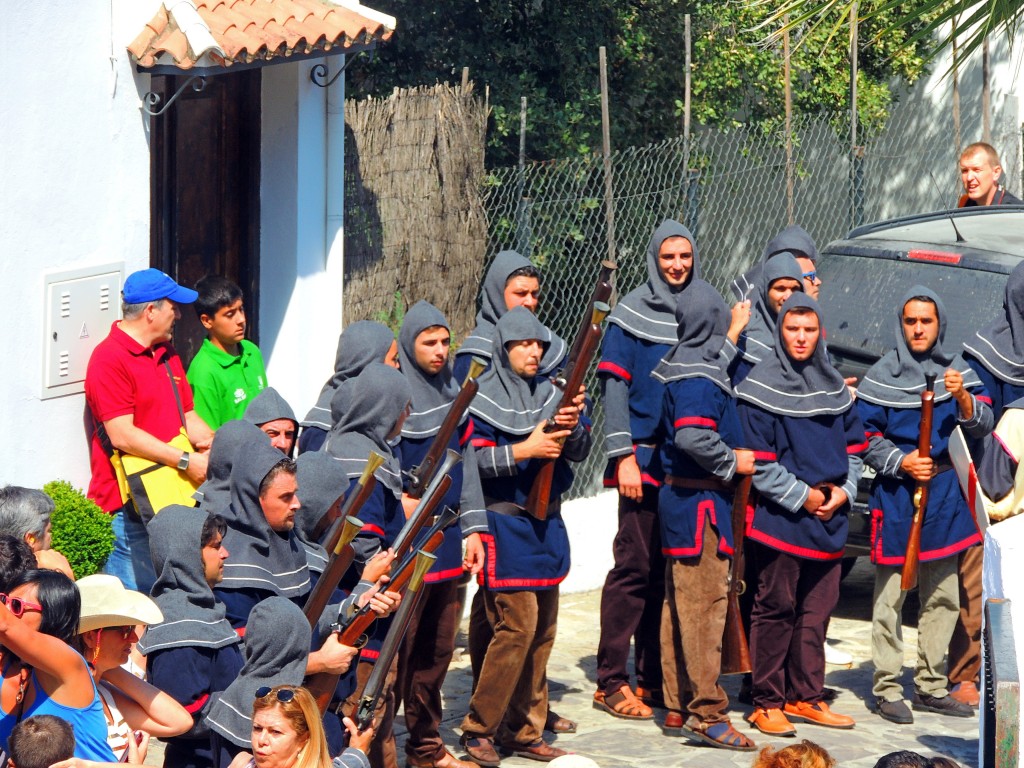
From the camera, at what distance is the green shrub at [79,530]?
21.5 ft

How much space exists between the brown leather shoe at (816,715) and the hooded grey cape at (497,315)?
1.89 meters

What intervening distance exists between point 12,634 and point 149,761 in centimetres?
226

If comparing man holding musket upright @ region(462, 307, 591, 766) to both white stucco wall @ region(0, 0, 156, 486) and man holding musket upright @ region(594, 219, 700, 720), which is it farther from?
white stucco wall @ region(0, 0, 156, 486)

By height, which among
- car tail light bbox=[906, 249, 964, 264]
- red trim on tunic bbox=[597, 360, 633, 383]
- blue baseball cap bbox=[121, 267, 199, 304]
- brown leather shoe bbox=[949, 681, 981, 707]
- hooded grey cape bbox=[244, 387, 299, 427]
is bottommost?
brown leather shoe bbox=[949, 681, 981, 707]

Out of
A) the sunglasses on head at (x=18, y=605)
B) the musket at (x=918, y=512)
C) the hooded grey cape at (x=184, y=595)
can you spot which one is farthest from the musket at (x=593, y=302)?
the sunglasses on head at (x=18, y=605)

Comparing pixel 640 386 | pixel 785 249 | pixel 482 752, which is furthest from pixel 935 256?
pixel 482 752

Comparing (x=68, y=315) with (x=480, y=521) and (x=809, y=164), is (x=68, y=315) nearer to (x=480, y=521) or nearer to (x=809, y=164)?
(x=480, y=521)

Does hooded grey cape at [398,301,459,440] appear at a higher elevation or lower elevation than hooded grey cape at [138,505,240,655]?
higher

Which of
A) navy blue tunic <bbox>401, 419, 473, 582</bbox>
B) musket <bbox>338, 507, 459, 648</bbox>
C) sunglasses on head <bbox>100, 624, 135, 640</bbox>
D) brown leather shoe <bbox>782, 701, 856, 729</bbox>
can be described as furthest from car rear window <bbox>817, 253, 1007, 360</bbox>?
sunglasses on head <bbox>100, 624, 135, 640</bbox>

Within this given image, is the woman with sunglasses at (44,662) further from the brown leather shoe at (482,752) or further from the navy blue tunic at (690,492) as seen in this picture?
the navy blue tunic at (690,492)

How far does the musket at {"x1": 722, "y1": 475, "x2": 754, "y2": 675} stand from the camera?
23.5ft

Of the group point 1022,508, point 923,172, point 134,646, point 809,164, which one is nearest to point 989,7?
point 1022,508

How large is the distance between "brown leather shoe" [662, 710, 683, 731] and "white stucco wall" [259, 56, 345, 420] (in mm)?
2819

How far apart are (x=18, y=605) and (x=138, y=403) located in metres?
2.27
